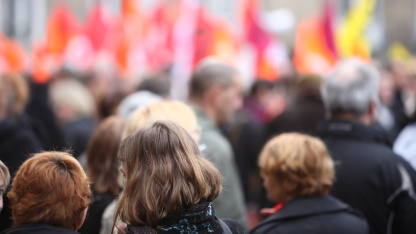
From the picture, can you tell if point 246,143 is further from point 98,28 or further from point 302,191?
point 98,28

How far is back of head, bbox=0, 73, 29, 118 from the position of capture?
4883mm

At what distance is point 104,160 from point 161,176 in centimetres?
130

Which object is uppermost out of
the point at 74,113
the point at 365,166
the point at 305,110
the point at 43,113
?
the point at 365,166

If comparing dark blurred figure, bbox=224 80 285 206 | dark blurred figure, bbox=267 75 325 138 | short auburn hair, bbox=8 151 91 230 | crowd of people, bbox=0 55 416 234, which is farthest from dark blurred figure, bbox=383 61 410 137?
short auburn hair, bbox=8 151 91 230

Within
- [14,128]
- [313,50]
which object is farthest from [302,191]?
[313,50]

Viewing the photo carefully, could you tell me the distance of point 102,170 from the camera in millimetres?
3713

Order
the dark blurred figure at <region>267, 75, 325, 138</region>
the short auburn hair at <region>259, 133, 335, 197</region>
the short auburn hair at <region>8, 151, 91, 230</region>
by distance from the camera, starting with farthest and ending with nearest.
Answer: the dark blurred figure at <region>267, 75, 325, 138</region> < the short auburn hair at <region>259, 133, 335, 197</region> < the short auburn hair at <region>8, 151, 91, 230</region>

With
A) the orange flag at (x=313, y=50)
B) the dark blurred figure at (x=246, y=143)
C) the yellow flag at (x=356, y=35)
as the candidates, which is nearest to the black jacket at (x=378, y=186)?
the dark blurred figure at (x=246, y=143)

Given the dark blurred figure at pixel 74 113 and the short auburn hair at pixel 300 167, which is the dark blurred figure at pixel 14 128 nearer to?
the dark blurred figure at pixel 74 113

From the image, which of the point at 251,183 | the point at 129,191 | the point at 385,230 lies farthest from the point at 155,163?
the point at 251,183

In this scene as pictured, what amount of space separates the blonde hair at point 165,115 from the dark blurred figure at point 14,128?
124 centimetres

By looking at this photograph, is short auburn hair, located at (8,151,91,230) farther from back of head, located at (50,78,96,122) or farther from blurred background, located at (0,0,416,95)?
blurred background, located at (0,0,416,95)

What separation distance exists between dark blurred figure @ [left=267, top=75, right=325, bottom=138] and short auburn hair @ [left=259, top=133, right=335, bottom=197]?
2.35 metres

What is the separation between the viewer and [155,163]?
251cm
